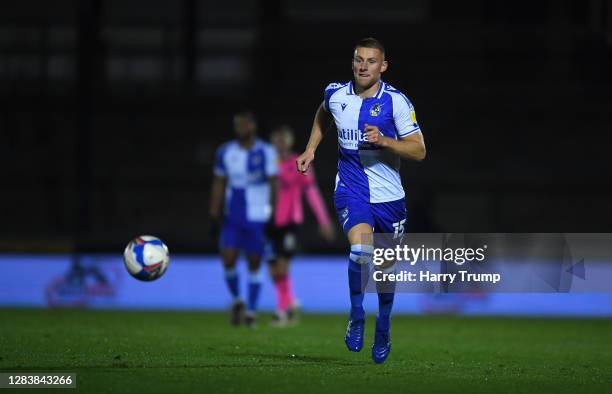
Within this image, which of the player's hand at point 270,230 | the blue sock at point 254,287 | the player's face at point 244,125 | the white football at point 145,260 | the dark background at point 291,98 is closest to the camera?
the white football at point 145,260

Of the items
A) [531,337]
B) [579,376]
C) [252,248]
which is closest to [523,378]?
[579,376]

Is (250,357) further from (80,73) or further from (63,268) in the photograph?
(80,73)

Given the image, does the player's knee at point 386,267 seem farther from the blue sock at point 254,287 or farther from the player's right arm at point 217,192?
the player's right arm at point 217,192

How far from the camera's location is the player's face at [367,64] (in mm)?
7438

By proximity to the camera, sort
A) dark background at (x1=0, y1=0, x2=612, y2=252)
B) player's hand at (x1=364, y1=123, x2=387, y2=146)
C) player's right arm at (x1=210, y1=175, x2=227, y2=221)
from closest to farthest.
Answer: player's hand at (x1=364, y1=123, x2=387, y2=146) → player's right arm at (x1=210, y1=175, x2=227, y2=221) → dark background at (x1=0, y1=0, x2=612, y2=252)

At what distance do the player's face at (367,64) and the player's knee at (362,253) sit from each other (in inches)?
41.3

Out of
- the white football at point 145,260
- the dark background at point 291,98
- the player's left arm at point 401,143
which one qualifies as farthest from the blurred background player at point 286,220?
the dark background at point 291,98

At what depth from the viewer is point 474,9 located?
2291 cm

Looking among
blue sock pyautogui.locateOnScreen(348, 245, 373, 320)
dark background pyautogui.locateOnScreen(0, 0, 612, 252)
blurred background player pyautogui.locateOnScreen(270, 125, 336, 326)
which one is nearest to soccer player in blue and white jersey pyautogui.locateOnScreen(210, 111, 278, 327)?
blurred background player pyautogui.locateOnScreen(270, 125, 336, 326)

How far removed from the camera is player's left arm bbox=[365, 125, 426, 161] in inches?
277

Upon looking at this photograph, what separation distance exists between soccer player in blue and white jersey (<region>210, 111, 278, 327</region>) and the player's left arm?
185 inches

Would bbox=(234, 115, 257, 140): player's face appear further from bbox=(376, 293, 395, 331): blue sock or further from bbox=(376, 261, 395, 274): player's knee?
→ bbox=(376, 293, 395, 331): blue sock

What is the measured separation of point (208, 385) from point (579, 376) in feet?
7.87

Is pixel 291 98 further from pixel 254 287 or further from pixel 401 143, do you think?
pixel 401 143
